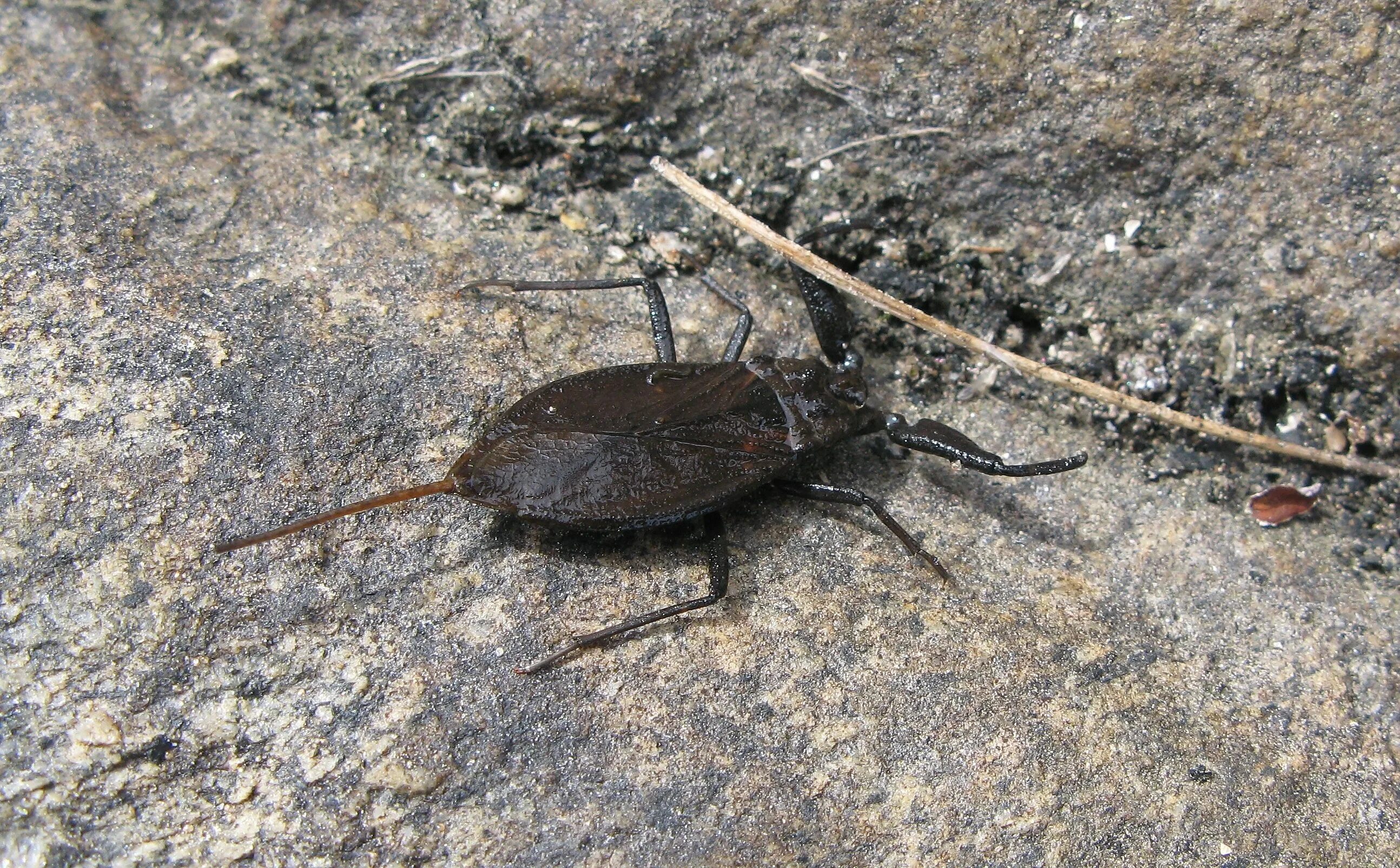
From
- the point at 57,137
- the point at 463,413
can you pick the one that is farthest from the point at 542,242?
the point at 57,137

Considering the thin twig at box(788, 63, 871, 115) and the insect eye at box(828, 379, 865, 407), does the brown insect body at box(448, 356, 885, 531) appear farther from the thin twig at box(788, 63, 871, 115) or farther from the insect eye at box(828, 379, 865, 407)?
the thin twig at box(788, 63, 871, 115)

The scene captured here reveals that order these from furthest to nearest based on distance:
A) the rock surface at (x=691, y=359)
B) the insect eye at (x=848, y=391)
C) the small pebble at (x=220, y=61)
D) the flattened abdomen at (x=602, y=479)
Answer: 1. the small pebble at (x=220, y=61)
2. the insect eye at (x=848, y=391)
3. the flattened abdomen at (x=602, y=479)
4. the rock surface at (x=691, y=359)

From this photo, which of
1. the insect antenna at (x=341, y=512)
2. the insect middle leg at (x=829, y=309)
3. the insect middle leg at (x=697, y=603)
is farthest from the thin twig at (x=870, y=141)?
the insect antenna at (x=341, y=512)

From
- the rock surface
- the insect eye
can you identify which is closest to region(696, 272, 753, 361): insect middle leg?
the rock surface

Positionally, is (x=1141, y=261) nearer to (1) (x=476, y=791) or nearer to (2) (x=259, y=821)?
(1) (x=476, y=791)

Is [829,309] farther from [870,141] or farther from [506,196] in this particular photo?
[506,196]

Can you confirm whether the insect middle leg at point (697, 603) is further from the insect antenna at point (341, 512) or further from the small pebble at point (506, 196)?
the small pebble at point (506, 196)

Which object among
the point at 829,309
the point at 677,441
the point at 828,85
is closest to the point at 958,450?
the point at 829,309
